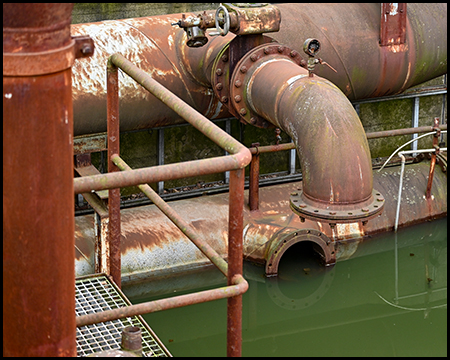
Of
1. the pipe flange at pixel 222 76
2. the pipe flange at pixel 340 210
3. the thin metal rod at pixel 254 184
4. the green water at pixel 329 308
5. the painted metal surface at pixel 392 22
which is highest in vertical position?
the painted metal surface at pixel 392 22

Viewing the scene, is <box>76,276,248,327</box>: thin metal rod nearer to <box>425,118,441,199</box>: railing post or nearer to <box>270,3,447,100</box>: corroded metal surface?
<box>270,3,447,100</box>: corroded metal surface

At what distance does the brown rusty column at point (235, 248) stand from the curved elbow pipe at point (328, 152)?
3.75 feet

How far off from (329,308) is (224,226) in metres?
0.85

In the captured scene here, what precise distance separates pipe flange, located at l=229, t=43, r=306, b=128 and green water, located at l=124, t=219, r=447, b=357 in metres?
1.17

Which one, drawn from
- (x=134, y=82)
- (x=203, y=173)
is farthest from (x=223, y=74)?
(x=203, y=173)

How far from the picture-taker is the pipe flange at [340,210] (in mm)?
3293

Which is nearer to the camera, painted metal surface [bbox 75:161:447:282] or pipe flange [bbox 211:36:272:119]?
pipe flange [bbox 211:36:272:119]

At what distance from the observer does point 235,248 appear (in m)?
2.19

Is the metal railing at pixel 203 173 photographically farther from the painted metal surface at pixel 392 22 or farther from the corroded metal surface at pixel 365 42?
the painted metal surface at pixel 392 22

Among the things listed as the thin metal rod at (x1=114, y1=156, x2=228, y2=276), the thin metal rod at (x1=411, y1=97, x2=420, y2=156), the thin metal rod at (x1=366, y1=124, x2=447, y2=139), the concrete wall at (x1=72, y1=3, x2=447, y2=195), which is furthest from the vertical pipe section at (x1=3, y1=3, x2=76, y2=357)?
the thin metal rod at (x1=411, y1=97, x2=420, y2=156)

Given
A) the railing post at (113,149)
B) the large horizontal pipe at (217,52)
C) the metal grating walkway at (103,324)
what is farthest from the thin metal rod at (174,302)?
the large horizontal pipe at (217,52)

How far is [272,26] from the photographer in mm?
4047

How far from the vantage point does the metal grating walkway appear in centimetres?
287

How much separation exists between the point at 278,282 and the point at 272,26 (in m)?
1.69
